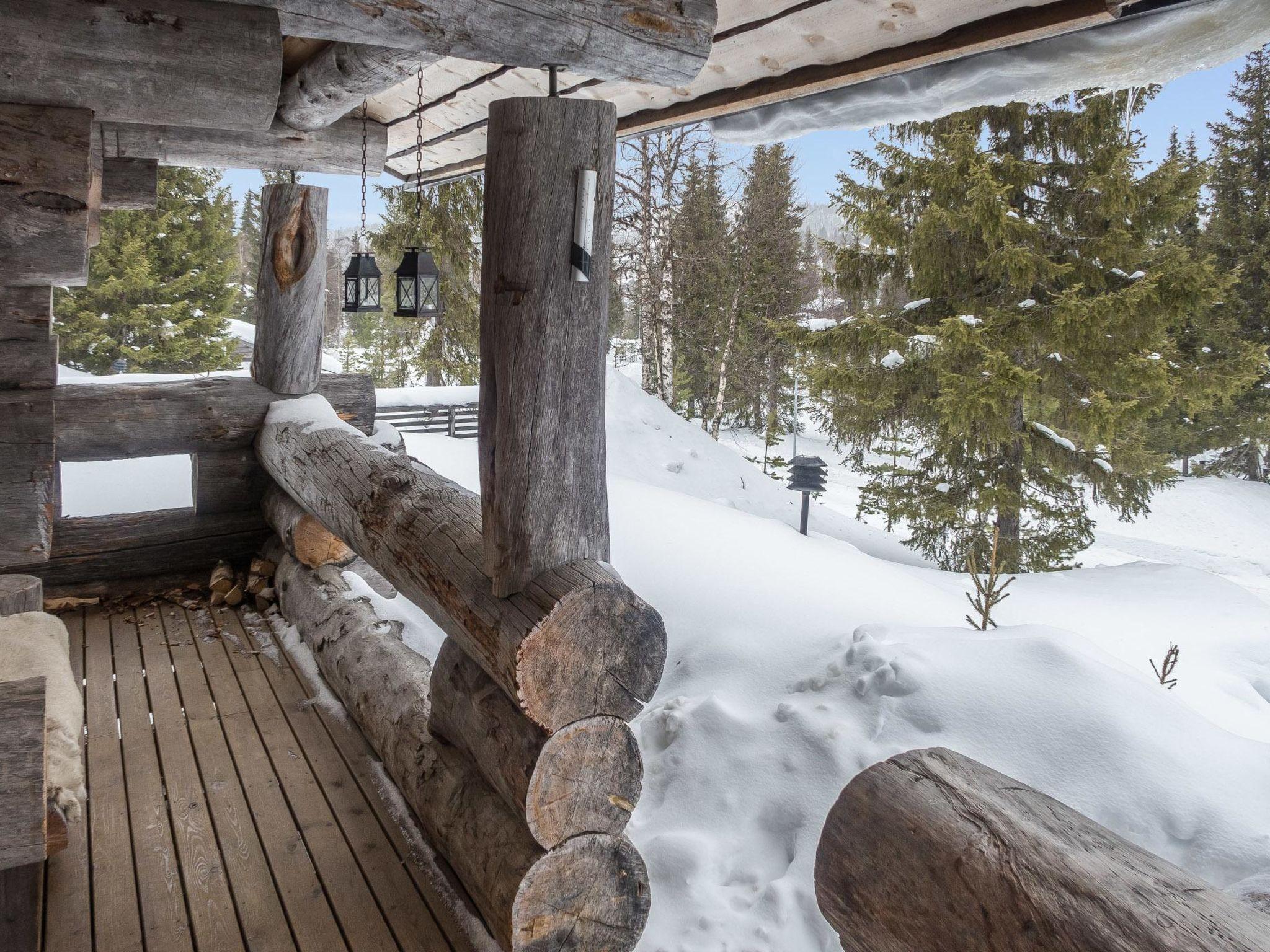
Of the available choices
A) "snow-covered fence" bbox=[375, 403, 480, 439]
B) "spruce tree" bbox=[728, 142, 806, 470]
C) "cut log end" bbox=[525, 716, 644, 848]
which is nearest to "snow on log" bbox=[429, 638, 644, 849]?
"cut log end" bbox=[525, 716, 644, 848]

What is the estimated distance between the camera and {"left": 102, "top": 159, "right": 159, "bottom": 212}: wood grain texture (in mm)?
4348

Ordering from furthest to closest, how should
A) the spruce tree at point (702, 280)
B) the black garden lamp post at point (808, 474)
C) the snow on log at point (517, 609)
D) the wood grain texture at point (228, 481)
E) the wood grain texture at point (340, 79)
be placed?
the spruce tree at point (702, 280), the black garden lamp post at point (808, 474), the wood grain texture at point (228, 481), the wood grain texture at point (340, 79), the snow on log at point (517, 609)

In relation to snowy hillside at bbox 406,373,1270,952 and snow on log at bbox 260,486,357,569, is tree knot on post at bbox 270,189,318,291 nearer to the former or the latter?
snow on log at bbox 260,486,357,569

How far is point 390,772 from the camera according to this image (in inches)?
113

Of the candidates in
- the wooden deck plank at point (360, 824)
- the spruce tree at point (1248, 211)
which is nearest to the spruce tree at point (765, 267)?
the spruce tree at point (1248, 211)

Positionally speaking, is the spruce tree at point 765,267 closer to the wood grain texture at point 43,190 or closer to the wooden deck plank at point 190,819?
the wooden deck plank at point 190,819

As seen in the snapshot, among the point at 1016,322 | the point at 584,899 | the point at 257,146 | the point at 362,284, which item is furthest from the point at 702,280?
the point at 584,899

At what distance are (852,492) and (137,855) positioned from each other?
2044cm

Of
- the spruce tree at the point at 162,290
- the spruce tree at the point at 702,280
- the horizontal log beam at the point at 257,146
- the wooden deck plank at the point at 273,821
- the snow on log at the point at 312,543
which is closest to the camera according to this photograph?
the wooden deck plank at the point at 273,821

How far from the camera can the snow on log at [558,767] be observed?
2047 mm

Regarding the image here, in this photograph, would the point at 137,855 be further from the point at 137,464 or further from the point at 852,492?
the point at 852,492

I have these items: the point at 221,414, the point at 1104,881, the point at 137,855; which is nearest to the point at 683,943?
the point at 137,855

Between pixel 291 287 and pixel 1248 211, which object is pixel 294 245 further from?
pixel 1248 211

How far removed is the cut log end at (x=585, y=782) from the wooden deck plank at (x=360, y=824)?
0.47m
